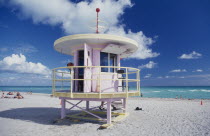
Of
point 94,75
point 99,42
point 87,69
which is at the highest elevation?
point 99,42

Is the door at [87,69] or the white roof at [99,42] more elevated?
the white roof at [99,42]

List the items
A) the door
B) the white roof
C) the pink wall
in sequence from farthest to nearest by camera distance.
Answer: the pink wall
the door
the white roof

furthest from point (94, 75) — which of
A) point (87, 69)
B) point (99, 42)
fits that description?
point (99, 42)

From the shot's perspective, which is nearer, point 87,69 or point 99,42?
point 87,69

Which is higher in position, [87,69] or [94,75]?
[87,69]

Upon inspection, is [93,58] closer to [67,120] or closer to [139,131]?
[67,120]

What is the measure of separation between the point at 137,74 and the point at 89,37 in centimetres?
345

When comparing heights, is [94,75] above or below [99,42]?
Result: below

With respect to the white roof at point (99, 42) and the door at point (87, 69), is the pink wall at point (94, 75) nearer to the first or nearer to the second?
the door at point (87, 69)

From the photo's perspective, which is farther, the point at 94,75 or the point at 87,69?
the point at 94,75

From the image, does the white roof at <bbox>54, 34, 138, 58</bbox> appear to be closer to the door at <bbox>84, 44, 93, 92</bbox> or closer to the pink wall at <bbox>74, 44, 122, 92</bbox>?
the pink wall at <bbox>74, 44, 122, 92</bbox>

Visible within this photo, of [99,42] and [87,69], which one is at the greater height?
[99,42]

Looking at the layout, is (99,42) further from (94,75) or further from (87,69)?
(94,75)

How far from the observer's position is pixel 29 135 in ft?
23.5
